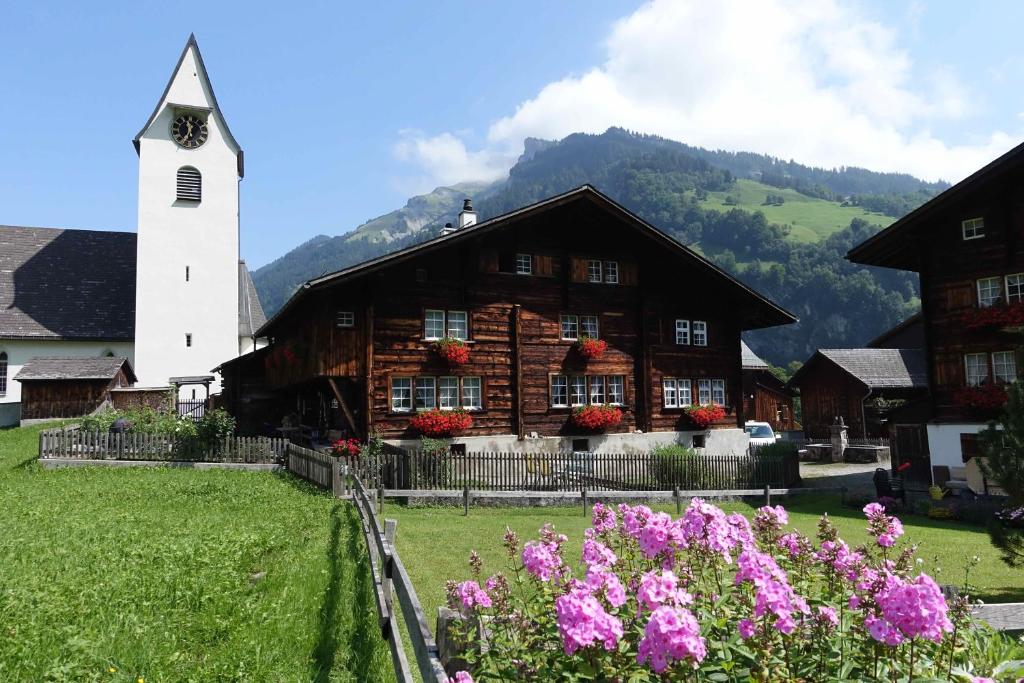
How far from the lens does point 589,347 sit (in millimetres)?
26844

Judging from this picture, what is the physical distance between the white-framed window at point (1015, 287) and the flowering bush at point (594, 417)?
552 inches

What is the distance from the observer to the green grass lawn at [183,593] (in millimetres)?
6191

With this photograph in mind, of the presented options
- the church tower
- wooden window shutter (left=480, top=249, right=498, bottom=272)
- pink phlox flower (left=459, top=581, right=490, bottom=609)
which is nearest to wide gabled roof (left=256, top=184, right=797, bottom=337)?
wooden window shutter (left=480, top=249, right=498, bottom=272)

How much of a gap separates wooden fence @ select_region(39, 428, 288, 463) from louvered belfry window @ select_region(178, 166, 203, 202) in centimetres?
2435

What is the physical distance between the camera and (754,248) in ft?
607

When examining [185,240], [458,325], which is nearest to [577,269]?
[458,325]

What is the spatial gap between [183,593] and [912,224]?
1006 inches

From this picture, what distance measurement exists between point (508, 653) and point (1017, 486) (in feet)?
35.6

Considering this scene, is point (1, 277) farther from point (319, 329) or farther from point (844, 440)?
point (844, 440)

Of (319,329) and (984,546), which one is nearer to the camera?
(984,546)

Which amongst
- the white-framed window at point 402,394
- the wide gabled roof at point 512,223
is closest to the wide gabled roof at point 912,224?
the wide gabled roof at point 512,223

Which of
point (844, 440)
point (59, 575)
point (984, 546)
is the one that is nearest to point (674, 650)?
point (59, 575)

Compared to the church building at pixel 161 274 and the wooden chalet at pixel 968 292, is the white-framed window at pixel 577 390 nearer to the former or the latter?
the wooden chalet at pixel 968 292

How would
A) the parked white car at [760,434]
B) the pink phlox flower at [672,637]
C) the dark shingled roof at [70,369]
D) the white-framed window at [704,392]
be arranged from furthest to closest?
the parked white car at [760,434]
the dark shingled roof at [70,369]
the white-framed window at [704,392]
the pink phlox flower at [672,637]
